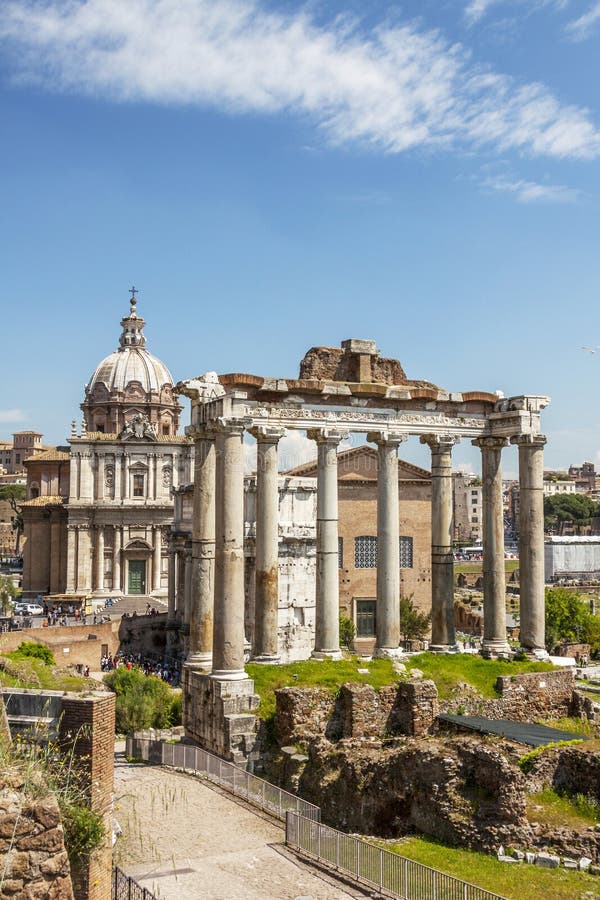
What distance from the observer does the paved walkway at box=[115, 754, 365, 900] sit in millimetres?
13148

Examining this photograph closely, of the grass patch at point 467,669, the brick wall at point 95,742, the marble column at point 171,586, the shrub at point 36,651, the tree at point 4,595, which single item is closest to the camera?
the brick wall at point 95,742

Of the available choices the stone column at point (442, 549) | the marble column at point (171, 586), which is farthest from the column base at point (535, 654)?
the marble column at point (171, 586)

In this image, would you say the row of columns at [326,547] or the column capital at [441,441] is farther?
the column capital at [441,441]

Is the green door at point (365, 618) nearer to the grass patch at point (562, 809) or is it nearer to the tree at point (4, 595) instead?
the tree at point (4, 595)

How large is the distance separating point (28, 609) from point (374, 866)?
4645cm

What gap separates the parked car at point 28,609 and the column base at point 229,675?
3696cm

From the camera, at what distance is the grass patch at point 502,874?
1222 cm

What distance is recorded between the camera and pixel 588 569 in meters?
103

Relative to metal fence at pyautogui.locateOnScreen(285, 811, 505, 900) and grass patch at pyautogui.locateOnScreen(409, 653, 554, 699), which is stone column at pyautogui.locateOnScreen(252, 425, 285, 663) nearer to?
grass patch at pyautogui.locateOnScreen(409, 653, 554, 699)

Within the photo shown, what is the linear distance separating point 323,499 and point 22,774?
15244 mm

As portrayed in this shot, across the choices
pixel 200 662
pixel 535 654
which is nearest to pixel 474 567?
pixel 535 654

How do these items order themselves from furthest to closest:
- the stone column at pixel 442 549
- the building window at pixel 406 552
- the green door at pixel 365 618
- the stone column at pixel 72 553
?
the stone column at pixel 72 553 < the building window at pixel 406 552 < the green door at pixel 365 618 < the stone column at pixel 442 549

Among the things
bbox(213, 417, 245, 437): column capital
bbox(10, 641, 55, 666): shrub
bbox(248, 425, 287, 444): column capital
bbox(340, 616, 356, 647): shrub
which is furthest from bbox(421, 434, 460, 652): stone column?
bbox(340, 616, 356, 647): shrub

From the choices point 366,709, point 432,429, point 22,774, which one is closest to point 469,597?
point 432,429
